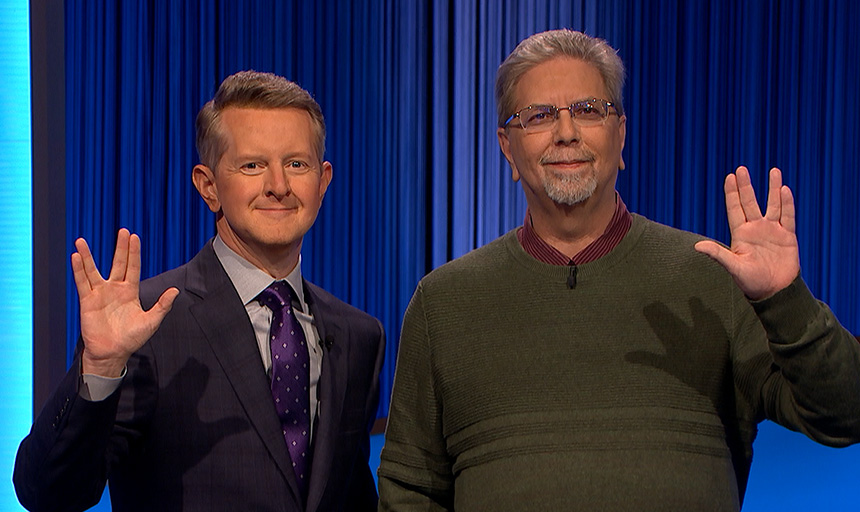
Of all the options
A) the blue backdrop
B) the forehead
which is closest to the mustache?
the forehead

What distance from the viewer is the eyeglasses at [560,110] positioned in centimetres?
175

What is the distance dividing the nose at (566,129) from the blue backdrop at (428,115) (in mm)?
1886

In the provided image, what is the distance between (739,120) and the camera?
4750 mm

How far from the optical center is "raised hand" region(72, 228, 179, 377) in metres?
1.50

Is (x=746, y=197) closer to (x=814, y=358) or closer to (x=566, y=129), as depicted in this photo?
(x=814, y=358)

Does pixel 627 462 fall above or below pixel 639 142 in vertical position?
below

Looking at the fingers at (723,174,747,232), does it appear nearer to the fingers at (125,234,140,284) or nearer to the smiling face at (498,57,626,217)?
the smiling face at (498,57,626,217)

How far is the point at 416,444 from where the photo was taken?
1726mm

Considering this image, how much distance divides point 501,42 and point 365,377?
2.45m

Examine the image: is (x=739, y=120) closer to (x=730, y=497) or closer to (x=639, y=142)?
(x=639, y=142)

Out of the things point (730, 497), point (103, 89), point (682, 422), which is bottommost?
point (730, 497)

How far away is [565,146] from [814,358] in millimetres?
603

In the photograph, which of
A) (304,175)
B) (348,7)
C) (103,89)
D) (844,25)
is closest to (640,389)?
(304,175)

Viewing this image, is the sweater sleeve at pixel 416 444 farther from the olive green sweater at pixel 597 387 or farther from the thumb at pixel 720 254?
the thumb at pixel 720 254
